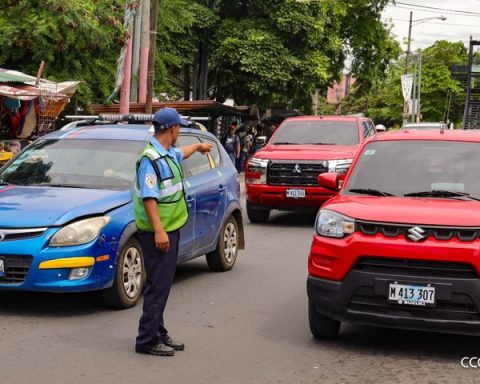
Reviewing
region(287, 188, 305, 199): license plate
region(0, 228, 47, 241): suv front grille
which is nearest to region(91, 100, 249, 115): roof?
region(287, 188, 305, 199): license plate

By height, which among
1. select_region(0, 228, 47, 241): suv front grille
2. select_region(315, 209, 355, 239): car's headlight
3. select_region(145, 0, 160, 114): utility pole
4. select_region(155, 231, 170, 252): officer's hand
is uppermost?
select_region(145, 0, 160, 114): utility pole

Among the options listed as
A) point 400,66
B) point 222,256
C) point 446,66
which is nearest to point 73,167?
point 222,256

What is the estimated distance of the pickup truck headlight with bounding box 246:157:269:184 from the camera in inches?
598

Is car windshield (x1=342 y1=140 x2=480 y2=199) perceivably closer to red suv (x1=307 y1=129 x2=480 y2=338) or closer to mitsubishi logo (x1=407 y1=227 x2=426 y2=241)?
red suv (x1=307 y1=129 x2=480 y2=338)

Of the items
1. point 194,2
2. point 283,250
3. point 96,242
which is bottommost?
point 283,250

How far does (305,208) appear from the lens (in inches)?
592

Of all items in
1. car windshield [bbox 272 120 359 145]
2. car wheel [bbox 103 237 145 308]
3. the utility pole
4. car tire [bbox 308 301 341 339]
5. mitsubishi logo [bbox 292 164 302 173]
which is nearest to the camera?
car tire [bbox 308 301 341 339]

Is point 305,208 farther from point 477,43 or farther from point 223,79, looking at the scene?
point 477,43

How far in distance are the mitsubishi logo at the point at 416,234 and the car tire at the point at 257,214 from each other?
935 centimetres

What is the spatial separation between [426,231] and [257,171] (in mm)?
9114

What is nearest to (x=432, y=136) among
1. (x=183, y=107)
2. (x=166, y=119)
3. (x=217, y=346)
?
(x=166, y=119)

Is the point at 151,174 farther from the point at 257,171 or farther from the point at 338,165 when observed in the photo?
the point at 257,171

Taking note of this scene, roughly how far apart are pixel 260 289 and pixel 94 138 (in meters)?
2.31

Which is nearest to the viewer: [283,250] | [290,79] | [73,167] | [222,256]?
[73,167]
